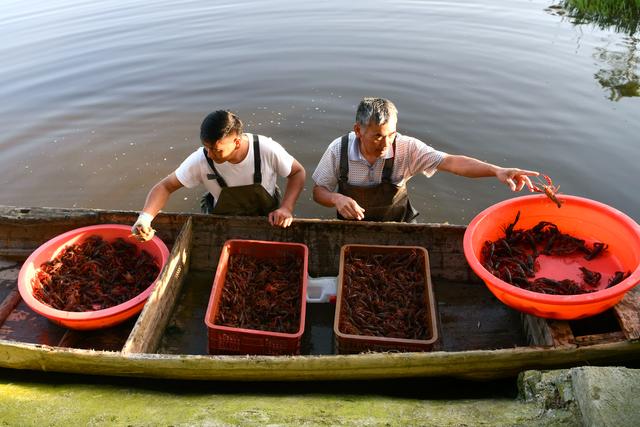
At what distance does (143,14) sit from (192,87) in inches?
217

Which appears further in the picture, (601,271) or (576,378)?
(601,271)

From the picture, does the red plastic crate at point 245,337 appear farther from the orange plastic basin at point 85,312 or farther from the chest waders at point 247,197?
the chest waders at point 247,197

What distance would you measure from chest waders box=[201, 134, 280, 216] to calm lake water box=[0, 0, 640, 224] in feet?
7.05

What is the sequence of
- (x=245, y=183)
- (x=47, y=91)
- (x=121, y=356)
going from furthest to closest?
(x=47, y=91) < (x=245, y=183) < (x=121, y=356)

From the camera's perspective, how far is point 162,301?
3.62 meters

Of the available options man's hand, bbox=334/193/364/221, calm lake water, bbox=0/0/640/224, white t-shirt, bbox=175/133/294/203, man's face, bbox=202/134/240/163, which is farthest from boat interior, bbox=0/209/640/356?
calm lake water, bbox=0/0/640/224

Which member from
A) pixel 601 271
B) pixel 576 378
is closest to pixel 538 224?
pixel 601 271

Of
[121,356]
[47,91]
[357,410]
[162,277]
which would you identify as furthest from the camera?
[47,91]

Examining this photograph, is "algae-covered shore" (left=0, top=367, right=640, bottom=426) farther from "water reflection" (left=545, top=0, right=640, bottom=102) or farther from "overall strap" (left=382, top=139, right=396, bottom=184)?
"water reflection" (left=545, top=0, right=640, bottom=102)

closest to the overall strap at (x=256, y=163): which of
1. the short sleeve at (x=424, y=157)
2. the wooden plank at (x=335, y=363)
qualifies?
the short sleeve at (x=424, y=157)

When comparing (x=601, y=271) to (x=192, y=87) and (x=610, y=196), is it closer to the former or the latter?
(x=610, y=196)

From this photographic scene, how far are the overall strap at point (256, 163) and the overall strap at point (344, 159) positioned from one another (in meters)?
0.71

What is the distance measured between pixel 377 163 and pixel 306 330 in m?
1.53

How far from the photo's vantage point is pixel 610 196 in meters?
6.21
